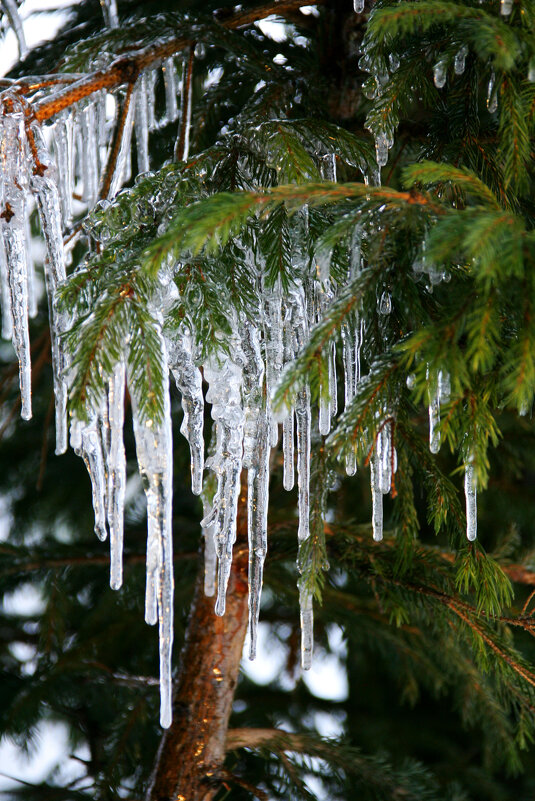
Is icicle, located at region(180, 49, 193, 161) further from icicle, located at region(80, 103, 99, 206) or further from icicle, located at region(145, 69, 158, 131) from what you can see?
icicle, located at region(80, 103, 99, 206)

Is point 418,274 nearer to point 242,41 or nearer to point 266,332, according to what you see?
point 266,332

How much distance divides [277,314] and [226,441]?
0.30 metres

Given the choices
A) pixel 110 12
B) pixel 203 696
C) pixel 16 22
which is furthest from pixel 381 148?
pixel 203 696

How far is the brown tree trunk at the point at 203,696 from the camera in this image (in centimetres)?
223

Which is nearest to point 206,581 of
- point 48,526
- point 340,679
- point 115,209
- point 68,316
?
point 68,316

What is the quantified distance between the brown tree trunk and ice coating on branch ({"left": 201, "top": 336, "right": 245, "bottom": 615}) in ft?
2.27

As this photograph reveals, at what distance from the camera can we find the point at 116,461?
140 centimetres

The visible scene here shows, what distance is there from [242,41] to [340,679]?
12.8ft

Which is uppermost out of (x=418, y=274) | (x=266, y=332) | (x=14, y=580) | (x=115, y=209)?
(x=115, y=209)

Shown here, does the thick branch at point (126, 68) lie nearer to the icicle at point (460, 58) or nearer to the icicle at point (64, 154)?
the icicle at point (64, 154)

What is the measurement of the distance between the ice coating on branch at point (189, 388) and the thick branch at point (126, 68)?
61 cm

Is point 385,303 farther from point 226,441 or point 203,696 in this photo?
point 203,696

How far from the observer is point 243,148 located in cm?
171

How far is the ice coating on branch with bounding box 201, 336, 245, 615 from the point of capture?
155cm
